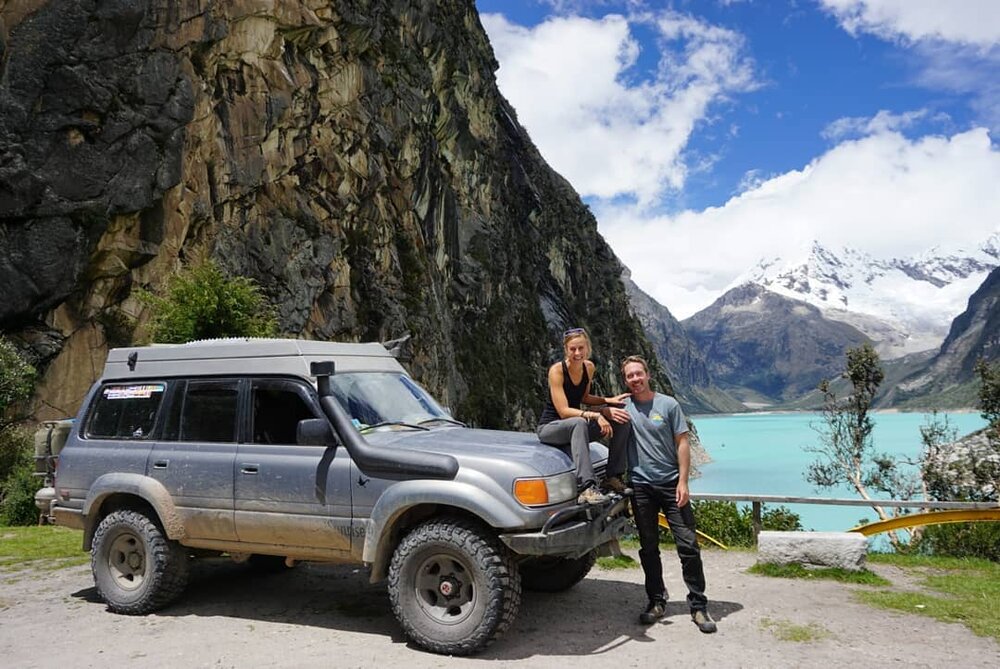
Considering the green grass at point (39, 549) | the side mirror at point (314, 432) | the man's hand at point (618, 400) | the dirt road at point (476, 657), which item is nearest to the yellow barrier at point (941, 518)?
the dirt road at point (476, 657)

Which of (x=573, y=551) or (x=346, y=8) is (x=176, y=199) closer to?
(x=346, y=8)

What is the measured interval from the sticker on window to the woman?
401cm

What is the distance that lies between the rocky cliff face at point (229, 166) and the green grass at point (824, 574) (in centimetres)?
3023

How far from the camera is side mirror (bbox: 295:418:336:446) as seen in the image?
614 centimetres

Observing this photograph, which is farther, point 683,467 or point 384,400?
point 384,400

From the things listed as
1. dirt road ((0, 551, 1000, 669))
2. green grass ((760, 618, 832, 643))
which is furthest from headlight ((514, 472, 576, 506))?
green grass ((760, 618, 832, 643))

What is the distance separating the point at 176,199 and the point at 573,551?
34.7 meters

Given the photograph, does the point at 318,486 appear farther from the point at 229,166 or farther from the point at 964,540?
the point at 229,166

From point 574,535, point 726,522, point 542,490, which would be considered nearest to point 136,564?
point 542,490

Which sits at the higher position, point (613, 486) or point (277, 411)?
point (277, 411)

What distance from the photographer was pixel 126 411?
7.50 m

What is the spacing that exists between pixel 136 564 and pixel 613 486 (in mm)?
4860

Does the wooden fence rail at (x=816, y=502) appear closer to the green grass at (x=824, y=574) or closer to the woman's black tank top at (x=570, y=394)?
the green grass at (x=824, y=574)

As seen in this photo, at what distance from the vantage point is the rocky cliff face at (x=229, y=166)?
30578 mm
